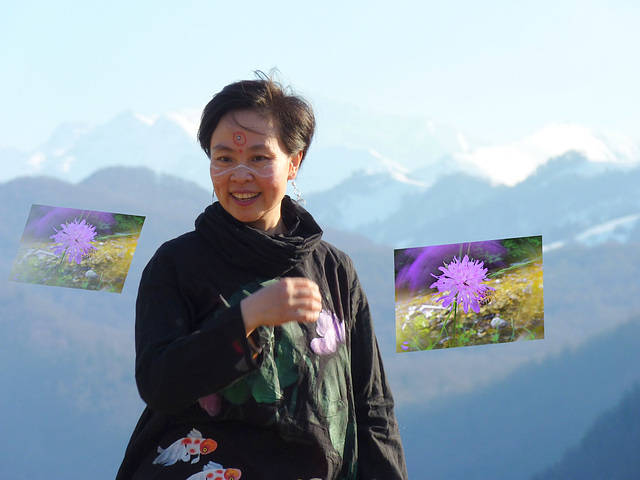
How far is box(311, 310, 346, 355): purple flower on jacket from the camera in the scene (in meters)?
1.02

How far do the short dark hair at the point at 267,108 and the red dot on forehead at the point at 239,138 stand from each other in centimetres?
3

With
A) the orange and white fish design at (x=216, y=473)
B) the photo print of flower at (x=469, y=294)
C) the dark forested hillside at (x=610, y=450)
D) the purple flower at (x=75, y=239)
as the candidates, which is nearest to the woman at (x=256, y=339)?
the orange and white fish design at (x=216, y=473)

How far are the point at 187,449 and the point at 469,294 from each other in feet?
4.72

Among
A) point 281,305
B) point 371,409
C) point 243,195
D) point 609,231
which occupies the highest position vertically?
point 609,231

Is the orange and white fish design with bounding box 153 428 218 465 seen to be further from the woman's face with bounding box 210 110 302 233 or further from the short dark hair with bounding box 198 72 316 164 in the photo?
the short dark hair with bounding box 198 72 316 164

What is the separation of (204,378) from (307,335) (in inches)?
7.4

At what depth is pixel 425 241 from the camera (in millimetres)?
2885

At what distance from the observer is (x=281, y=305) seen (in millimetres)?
854

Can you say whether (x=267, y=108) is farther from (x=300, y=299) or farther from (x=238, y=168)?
(x=300, y=299)

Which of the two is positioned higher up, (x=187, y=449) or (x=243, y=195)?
(x=243, y=195)

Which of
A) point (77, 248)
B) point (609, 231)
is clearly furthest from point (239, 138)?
point (609, 231)

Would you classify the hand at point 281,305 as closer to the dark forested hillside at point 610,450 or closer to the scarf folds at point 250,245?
the scarf folds at point 250,245

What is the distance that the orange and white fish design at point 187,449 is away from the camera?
93 centimetres

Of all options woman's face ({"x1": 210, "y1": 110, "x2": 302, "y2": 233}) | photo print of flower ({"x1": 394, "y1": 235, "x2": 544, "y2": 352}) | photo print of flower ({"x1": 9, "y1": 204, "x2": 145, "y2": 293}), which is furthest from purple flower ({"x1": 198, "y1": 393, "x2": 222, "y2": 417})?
photo print of flower ({"x1": 9, "y1": 204, "x2": 145, "y2": 293})
